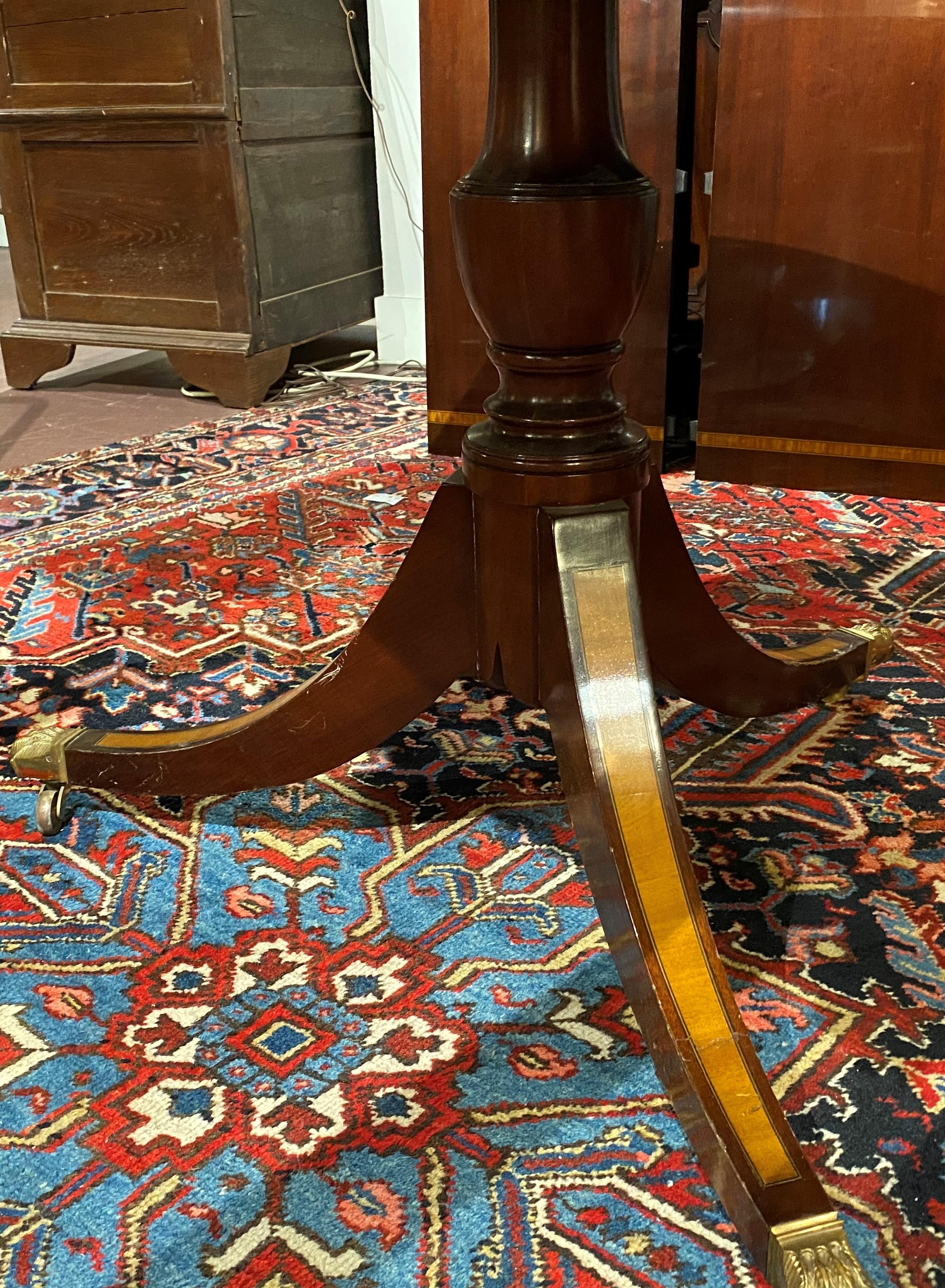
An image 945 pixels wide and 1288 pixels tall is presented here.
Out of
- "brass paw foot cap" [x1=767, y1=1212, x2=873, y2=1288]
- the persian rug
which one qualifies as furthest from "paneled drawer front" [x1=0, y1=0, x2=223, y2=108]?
"brass paw foot cap" [x1=767, y1=1212, x2=873, y2=1288]

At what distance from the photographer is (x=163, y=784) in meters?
0.98

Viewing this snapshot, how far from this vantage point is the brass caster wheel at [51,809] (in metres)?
0.99

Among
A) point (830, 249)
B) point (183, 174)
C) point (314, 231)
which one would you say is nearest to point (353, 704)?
point (830, 249)

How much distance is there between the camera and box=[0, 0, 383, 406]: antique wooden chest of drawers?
2344 millimetres

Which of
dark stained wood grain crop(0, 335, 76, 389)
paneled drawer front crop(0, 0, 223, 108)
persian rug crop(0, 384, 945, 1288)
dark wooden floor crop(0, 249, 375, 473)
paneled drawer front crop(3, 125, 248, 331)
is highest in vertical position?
paneled drawer front crop(0, 0, 223, 108)

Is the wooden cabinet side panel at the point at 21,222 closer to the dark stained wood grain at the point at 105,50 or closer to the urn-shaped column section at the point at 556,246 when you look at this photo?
the dark stained wood grain at the point at 105,50

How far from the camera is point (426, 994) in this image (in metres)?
0.80

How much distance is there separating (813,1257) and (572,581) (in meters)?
0.41

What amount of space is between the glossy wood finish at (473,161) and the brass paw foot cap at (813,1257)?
1354 mm

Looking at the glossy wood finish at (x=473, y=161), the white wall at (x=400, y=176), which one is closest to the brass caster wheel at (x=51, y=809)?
the glossy wood finish at (x=473, y=161)

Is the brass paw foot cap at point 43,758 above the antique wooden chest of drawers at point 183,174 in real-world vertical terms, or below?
below

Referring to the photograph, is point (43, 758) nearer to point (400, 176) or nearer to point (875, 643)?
point (875, 643)

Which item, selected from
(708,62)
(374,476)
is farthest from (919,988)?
(708,62)

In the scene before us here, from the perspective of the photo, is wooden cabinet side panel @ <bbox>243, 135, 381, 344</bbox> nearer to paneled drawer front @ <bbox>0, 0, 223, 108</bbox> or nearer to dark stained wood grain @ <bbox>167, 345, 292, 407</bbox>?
dark stained wood grain @ <bbox>167, 345, 292, 407</bbox>
